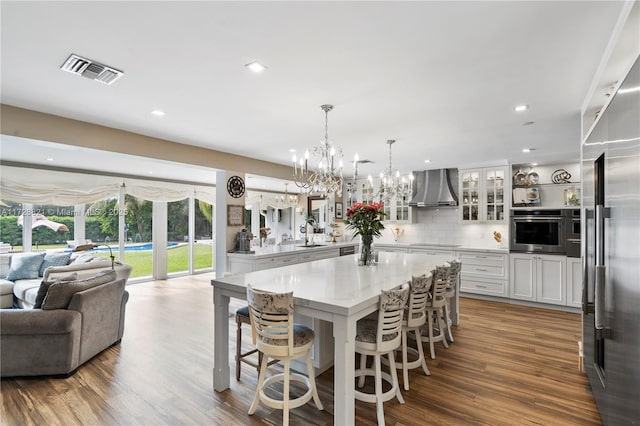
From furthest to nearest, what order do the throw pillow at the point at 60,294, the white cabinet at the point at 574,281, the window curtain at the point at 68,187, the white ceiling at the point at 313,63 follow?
the window curtain at the point at 68,187, the white cabinet at the point at 574,281, the throw pillow at the point at 60,294, the white ceiling at the point at 313,63

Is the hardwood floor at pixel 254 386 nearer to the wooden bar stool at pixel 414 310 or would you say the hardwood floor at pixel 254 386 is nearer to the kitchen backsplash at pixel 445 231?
the wooden bar stool at pixel 414 310

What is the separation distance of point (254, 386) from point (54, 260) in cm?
475

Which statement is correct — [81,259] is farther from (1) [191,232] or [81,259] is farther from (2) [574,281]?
(2) [574,281]

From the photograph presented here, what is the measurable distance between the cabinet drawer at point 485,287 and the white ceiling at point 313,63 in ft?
9.51

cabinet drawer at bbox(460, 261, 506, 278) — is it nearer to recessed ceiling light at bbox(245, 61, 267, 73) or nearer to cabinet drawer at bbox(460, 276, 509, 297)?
cabinet drawer at bbox(460, 276, 509, 297)

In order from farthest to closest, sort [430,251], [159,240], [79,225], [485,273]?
[159,240] < [79,225] < [430,251] < [485,273]

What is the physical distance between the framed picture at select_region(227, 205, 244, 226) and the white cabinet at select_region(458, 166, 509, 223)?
4373 mm

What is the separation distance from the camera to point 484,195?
6.10 m

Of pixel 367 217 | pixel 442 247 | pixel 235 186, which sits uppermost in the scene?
pixel 235 186

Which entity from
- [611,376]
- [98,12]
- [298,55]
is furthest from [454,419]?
[98,12]

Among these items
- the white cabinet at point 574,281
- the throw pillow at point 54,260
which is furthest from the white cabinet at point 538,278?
the throw pillow at point 54,260

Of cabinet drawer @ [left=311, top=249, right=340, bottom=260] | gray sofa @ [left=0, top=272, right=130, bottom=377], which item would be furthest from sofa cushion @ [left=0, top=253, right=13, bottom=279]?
cabinet drawer @ [left=311, top=249, right=340, bottom=260]

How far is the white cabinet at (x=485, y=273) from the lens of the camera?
5613mm

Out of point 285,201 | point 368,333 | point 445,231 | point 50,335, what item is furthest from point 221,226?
point 285,201
